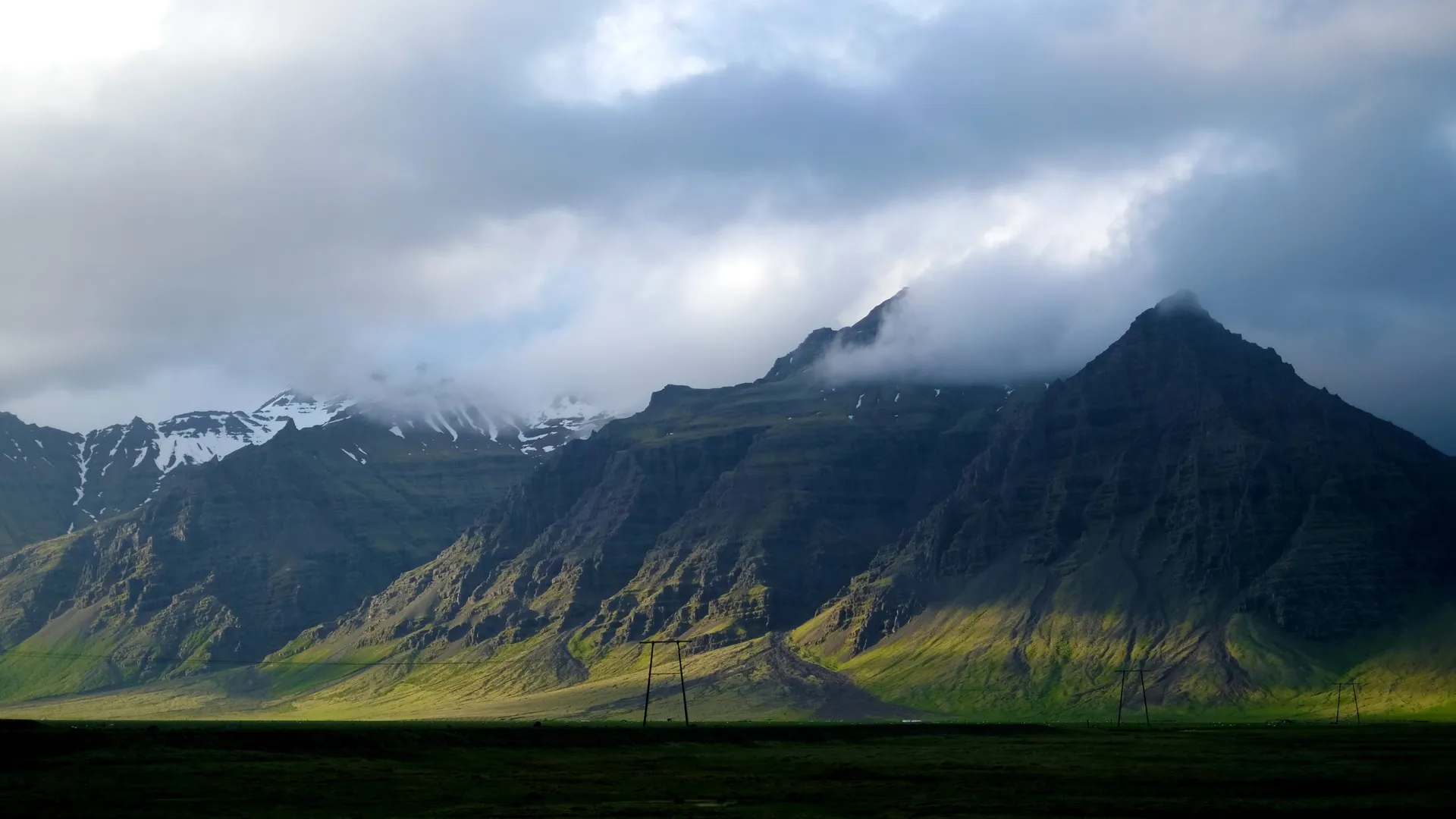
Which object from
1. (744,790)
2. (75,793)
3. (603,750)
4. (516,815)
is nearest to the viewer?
(516,815)

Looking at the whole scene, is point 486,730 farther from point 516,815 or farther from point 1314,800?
point 1314,800

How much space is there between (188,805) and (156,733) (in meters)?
44.1

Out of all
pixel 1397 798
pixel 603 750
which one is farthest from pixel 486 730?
pixel 1397 798

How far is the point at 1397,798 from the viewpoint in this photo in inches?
5197

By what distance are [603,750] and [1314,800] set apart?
9068cm

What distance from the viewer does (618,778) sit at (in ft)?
506

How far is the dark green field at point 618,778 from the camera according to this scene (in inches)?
4953

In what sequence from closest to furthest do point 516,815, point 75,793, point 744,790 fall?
point 516,815
point 75,793
point 744,790

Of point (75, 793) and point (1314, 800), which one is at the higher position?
point (75, 793)

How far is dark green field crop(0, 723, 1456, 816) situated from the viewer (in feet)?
413

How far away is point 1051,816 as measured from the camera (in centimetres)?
12194

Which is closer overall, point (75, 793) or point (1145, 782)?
point (75, 793)

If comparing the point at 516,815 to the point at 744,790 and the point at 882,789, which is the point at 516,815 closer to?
the point at 744,790

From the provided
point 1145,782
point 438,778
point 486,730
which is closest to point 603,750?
point 486,730
